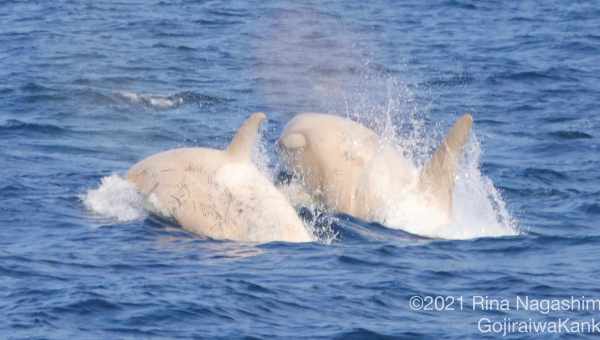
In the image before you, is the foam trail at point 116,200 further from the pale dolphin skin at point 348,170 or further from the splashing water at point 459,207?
the splashing water at point 459,207

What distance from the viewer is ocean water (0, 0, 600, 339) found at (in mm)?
15062

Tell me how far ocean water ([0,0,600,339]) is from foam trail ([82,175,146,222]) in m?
0.04

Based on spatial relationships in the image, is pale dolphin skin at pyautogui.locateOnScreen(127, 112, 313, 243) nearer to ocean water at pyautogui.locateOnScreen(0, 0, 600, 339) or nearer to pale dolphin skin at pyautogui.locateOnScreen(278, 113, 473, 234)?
ocean water at pyautogui.locateOnScreen(0, 0, 600, 339)

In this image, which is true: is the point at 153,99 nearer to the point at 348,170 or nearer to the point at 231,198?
the point at 348,170

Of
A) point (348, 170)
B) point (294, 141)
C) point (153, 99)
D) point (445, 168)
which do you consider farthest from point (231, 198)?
point (153, 99)

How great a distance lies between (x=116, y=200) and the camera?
19.6 metres

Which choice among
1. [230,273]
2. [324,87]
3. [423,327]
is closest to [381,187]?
[230,273]

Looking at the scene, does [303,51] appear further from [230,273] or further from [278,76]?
[230,273]

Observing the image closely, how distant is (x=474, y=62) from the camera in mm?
35344

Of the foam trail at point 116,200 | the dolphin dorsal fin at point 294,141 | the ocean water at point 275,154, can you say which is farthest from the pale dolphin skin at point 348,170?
Answer: the foam trail at point 116,200

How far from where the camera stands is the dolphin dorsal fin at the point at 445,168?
18750 mm

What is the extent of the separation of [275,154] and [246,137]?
5.51 metres

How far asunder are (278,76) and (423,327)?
1959 cm

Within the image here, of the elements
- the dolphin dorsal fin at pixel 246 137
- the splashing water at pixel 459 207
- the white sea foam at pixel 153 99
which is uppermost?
the white sea foam at pixel 153 99
